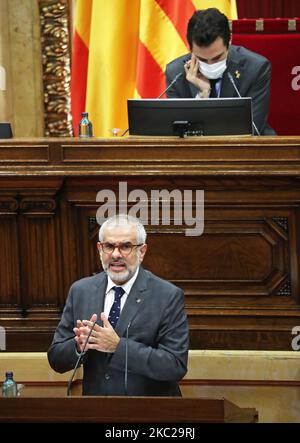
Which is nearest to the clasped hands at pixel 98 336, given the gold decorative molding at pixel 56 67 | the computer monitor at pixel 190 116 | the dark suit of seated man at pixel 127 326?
the dark suit of seated man at pixel 127 326

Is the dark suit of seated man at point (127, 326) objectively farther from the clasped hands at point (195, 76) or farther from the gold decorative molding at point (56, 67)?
the gold decorative molding at point (56, 67)

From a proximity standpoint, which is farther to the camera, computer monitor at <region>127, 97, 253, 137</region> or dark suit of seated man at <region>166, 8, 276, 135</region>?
dark suit of seated man at <region>166, 8, 276, 135</region>

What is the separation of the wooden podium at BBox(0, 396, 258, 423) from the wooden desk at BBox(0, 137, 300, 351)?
1842 millimetres

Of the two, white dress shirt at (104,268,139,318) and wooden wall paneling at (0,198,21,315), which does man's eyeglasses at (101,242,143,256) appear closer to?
white dress shirt at (104,268,139,318)

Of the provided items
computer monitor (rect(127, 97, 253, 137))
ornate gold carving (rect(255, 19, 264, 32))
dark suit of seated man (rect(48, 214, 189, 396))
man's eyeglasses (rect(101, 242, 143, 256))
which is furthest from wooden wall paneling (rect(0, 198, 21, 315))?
ornate gold carving (rect(255, 19, 264, 32))

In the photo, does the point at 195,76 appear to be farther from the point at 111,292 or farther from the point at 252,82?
the point at 111,292

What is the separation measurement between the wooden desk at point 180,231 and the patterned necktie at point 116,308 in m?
1.01

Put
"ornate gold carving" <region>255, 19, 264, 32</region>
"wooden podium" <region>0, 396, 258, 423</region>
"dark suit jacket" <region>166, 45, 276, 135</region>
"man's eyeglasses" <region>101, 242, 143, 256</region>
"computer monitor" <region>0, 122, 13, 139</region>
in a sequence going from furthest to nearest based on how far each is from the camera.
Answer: "ornate gold carving" <region>255, 19, 264, 32</region>, "dark suit jacket" <region>166, 45, 276, 135</region>, "computer monitor" <region>0, 122, 13, 139</region>, "man's eyeglasses" <region>101, 242, 143, 256</region>, "wooden podium" <region>0, 396, 258, 423</region>

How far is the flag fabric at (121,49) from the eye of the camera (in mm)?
7234

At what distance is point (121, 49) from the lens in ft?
24.2

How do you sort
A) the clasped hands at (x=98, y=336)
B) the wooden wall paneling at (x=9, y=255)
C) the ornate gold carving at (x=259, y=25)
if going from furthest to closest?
the ornate gold carving at (x=259, y=25) → the wooden wall paneling at (x=9, y=255) → the clasped hands at (x=98, y=336)

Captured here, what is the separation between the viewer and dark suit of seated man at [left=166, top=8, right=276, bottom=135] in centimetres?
570

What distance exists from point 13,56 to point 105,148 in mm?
2680

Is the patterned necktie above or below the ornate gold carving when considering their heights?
below
